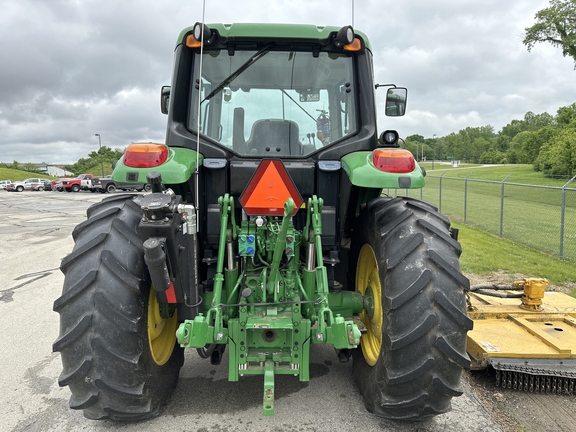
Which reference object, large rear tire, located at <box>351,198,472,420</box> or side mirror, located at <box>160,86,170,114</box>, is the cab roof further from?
large rear tire, located at <box>351,198,472,420</box>

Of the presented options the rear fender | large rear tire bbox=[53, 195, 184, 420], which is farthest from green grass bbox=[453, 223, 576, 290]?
large rear tire bbox=[53, 195, 184, 420]

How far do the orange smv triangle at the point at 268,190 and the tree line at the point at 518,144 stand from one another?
1241 inches

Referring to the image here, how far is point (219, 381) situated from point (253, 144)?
1.97 meters

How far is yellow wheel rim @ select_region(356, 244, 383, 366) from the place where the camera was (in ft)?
9.90

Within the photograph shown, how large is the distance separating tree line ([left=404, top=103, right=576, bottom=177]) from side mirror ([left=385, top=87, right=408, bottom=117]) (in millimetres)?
29769

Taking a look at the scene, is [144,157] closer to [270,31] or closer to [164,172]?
[164,172]

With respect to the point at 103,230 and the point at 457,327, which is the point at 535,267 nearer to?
the point at 457,327

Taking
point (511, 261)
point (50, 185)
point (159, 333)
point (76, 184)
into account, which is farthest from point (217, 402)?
point (50, 185)

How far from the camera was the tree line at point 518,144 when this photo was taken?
3045cm

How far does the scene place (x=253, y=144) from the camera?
133 inches

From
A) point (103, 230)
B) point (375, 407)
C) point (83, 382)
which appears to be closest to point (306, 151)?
point (103, 230)

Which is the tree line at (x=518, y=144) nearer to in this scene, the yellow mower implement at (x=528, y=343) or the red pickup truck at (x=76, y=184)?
the yellow mower implement at (x=528, y=343)

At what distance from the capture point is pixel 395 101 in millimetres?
4051

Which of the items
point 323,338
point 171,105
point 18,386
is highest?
point 171,105
